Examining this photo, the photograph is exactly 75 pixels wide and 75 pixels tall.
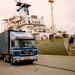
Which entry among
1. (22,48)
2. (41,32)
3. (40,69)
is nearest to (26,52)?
(22,48)

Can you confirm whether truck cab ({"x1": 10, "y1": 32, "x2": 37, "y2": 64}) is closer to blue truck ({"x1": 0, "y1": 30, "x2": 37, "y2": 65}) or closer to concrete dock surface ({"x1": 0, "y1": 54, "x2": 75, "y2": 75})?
blue truck ({"x1": 0, "y1": 30, "x2": 37, "y2": 65})

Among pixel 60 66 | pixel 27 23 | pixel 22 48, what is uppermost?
pixel 27 23

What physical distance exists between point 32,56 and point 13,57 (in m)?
1.61

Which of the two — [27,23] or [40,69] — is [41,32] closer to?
[27,23]

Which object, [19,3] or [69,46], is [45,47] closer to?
[69,46]

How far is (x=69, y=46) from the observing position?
23.7 metres

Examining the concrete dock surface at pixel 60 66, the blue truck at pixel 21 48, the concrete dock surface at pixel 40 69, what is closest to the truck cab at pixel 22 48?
the blue truck at pixel 21 48

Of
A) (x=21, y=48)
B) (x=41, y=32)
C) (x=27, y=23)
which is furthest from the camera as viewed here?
(x=27, y=23)

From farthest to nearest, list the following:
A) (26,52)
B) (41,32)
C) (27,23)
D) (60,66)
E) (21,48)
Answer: (27,23) < (41,32) < (26,52) < (21,48) < (60,66)

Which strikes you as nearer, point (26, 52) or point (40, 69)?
point (40, 69)

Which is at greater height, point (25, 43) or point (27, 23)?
point (27, 23)

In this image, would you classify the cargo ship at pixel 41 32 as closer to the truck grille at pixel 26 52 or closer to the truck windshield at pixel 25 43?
the truck windshield at pixel 25 43

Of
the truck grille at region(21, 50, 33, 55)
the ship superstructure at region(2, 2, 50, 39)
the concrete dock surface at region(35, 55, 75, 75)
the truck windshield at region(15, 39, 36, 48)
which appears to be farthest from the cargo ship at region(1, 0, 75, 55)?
the truck grille at region(21, 50, 33, 55)

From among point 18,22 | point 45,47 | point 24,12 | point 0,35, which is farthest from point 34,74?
point 24,12
